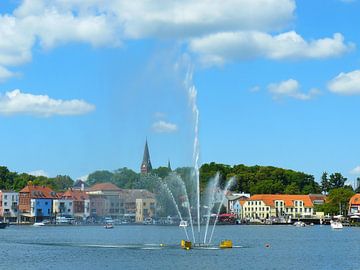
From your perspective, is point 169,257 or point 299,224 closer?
point 169,257

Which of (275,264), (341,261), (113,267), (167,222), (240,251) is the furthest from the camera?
(167,222)

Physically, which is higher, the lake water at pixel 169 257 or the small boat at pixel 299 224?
the small boat at pixel 299 224

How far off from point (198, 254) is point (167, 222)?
127766mm

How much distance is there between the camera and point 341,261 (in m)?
70.5

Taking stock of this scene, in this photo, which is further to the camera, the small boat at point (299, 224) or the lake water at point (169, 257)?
the small boat at point (299, 224)

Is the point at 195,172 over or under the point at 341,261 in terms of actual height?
over

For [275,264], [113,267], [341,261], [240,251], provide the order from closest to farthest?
[113,267] → [275,264] → [341,261] → [240,251]

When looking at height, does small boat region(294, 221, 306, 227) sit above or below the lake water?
above

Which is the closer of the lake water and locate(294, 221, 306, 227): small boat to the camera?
the lake water

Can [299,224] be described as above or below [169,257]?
above

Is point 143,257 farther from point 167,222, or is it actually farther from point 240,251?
point 167,222

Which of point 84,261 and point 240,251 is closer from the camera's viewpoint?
point 84,261

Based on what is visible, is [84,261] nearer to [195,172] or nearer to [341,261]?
[195,172]

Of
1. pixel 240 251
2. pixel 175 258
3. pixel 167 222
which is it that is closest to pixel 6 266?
pixel 175 258
